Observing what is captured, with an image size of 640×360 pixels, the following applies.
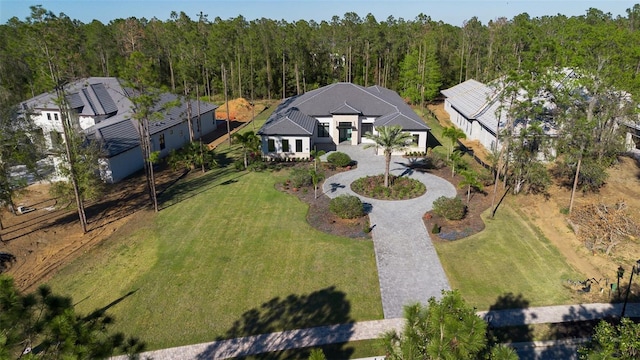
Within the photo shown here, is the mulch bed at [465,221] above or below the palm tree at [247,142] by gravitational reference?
below

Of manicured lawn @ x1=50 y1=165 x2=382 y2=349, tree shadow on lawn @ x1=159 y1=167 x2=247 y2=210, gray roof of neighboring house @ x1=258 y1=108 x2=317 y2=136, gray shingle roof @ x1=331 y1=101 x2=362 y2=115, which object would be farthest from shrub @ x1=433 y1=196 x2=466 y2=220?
gray shingle roof @ x1=331 y1=101 x2=362 y2=115

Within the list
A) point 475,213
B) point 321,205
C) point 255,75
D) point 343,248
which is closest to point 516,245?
point 475,213

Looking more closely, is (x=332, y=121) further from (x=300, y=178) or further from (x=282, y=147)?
(x=300, y=178)

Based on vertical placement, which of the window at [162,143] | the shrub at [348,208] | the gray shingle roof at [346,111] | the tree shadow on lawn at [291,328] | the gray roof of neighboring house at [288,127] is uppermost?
the gray shingle roof at [346,111]

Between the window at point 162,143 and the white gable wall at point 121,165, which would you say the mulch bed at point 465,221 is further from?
the window at point 162,143

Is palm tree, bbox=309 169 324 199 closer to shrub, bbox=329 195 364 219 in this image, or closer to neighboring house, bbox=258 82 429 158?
shrub, bbox=329 195 364 219

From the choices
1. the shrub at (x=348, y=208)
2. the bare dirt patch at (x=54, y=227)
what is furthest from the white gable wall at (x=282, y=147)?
the shrub at (x=348, y=208)
